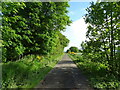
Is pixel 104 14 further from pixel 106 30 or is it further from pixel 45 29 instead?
pixel 45 29

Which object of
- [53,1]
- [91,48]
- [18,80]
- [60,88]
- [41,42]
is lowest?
[60,88]

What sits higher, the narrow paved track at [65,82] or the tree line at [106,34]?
the tree line at [106,34]

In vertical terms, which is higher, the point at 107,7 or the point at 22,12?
the point at 22,12

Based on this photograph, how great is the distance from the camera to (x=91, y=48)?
11.3 m

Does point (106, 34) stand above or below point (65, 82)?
above

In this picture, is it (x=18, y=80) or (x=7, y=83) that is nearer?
(x=7, y=83)

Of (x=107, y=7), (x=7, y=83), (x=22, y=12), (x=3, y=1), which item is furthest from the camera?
(x=22, y=12)

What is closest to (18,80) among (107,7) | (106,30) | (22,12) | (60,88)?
(60,88)

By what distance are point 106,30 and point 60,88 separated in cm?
558

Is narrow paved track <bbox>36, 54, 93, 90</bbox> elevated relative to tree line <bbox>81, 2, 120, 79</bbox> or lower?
lower

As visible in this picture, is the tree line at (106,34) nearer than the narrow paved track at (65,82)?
No

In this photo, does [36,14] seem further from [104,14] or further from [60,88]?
[60,88]

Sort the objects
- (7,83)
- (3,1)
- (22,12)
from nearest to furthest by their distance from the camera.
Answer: (7,83), (3,1), (22,12)

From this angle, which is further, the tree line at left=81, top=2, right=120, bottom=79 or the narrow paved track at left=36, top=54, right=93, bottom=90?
the tree line at left=81, top=2, right=120, bottom=79
